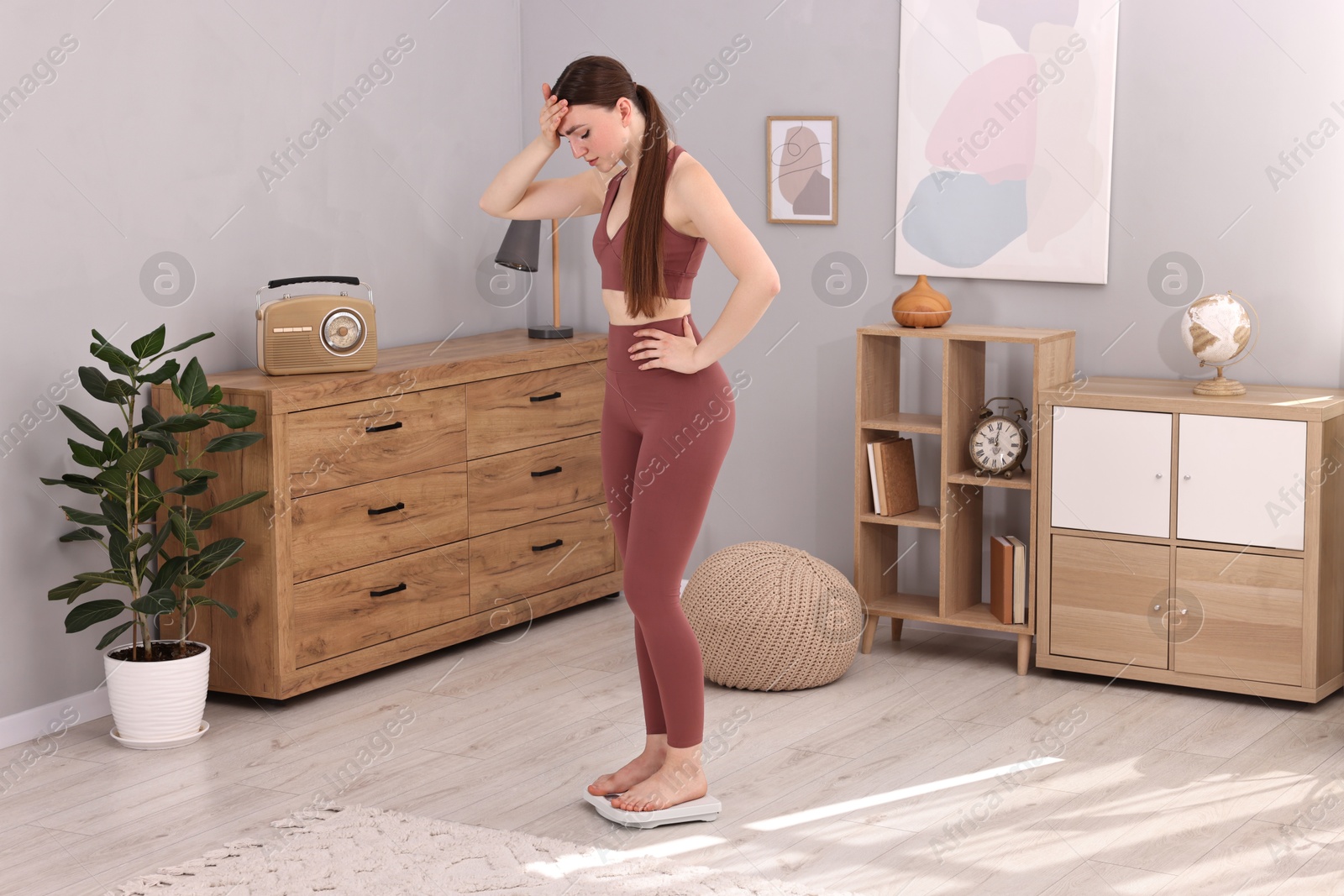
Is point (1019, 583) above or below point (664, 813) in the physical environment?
above

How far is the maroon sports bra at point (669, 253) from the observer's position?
103 inches

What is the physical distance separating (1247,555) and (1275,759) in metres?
0.54

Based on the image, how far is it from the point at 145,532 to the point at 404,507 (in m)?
0.68

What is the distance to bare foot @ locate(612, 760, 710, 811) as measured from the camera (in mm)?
2783

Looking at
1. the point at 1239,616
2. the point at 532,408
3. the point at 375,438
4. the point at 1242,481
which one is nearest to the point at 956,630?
the point at 1239,616

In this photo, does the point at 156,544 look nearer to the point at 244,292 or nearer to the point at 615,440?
the point at 244,292

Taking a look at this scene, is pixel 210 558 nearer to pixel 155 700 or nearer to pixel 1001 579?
pixel 155 700

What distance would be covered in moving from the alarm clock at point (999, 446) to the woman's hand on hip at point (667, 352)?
4.82 ft

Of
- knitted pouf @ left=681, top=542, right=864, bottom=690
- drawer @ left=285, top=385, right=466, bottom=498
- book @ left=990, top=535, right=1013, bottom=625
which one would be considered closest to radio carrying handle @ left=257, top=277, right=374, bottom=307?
drawer @ left=285, top=385, right=466, bottom=498

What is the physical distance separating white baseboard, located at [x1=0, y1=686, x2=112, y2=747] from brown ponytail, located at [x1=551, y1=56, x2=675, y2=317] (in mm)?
1792

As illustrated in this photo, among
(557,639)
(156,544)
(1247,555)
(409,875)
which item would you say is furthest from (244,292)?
(1247,555)

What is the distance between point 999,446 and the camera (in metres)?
3.84

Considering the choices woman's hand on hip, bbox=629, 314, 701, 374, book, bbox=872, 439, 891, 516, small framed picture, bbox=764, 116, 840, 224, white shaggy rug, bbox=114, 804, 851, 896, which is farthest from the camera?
small framed picture, bbox=764, 116, 840, 224

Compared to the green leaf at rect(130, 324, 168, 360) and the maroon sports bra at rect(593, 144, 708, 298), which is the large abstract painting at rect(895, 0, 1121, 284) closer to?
the maroon sports bra at rect(593, 144, 708, 298)
